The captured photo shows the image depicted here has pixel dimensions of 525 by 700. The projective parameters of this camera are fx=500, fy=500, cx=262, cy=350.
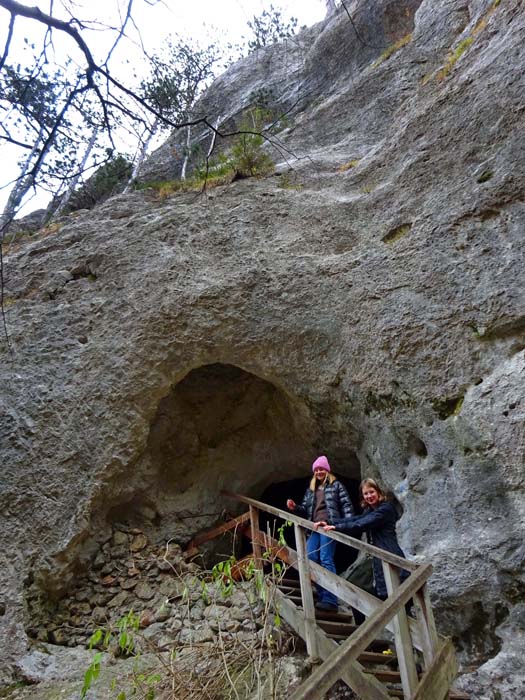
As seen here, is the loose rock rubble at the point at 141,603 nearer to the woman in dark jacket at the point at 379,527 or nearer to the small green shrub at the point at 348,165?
the woman in dark jacket at the point at 379,527

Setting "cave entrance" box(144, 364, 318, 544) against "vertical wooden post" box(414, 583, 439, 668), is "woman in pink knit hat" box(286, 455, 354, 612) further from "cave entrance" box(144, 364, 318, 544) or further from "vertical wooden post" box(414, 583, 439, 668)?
"cave entrance" box(144, 364, 318, 544)

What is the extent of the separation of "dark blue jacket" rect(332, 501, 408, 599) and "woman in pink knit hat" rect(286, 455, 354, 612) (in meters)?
0.27

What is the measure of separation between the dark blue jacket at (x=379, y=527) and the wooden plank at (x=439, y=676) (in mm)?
1031

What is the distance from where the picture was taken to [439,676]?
3000mm

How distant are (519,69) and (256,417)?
5.46 m

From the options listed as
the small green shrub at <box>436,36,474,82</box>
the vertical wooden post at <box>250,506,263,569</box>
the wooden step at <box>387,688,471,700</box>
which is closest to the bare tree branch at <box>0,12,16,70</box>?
the wooden step at <box>387,688,471,700</box>

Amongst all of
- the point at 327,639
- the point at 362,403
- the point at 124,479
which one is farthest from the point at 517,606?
the point at 124,479

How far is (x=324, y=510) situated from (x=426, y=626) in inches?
74.3

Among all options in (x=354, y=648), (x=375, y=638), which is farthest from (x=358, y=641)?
(x=375, y=638)

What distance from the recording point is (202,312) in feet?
20.6

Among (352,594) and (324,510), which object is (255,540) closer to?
(324,510)

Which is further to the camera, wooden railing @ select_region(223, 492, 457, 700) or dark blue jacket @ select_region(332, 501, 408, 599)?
dark blue jacket @ select_region(332, 501, 408, 599)

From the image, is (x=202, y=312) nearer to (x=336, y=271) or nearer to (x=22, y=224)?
(x=336, y=271)

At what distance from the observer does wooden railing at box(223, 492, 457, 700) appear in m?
2.26
